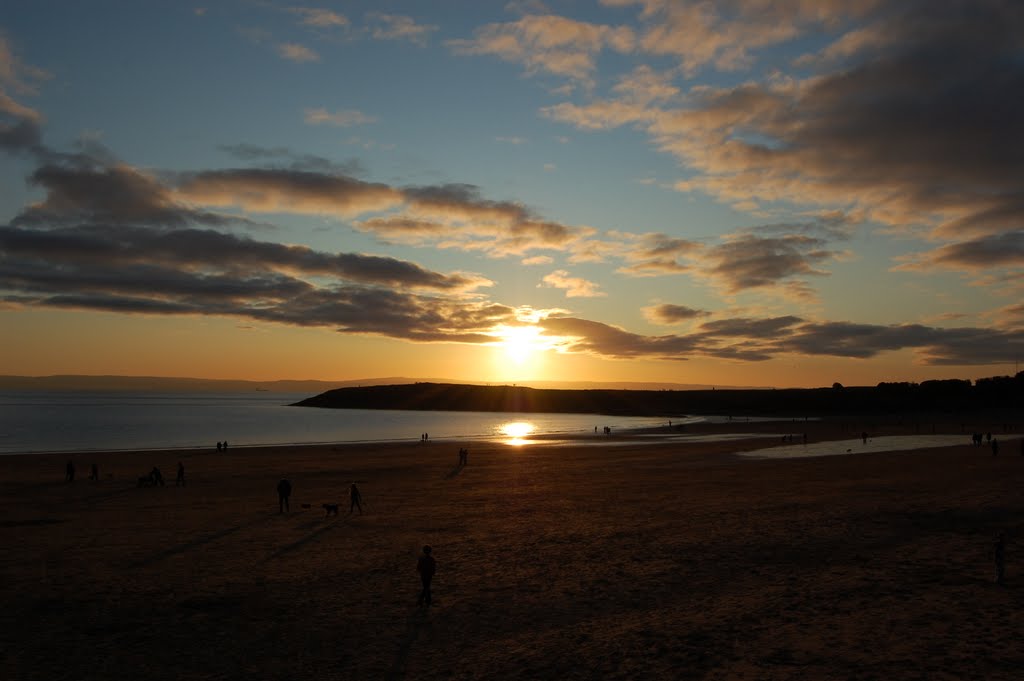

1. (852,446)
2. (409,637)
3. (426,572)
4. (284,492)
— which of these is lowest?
(409,637)

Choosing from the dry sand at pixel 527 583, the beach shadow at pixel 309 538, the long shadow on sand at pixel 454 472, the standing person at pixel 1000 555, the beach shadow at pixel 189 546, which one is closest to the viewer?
the dry sand at pixel 527 583

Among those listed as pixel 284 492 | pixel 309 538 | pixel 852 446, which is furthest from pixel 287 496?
pixel 852 446

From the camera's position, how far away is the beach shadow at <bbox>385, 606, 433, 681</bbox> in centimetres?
1248

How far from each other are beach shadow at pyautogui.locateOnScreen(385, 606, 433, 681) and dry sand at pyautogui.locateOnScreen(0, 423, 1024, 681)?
7cm

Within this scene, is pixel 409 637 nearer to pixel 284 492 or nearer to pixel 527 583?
pixel 527 583

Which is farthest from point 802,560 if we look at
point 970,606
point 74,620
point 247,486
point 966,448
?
point 966,448

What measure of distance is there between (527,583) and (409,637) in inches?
181

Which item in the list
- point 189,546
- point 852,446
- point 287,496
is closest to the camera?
point 189,546

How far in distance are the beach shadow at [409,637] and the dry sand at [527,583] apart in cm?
7

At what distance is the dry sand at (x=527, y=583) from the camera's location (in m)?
12.8

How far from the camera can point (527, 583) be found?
18.0 metres

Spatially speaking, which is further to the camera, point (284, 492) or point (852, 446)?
point (852, 446)

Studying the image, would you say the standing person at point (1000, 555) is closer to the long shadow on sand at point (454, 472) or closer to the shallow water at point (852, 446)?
the long shadow on sand at point (454, 472)

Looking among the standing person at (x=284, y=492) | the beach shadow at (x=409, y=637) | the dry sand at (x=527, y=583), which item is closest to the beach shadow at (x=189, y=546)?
the dry sand at (x=527, y=583)
